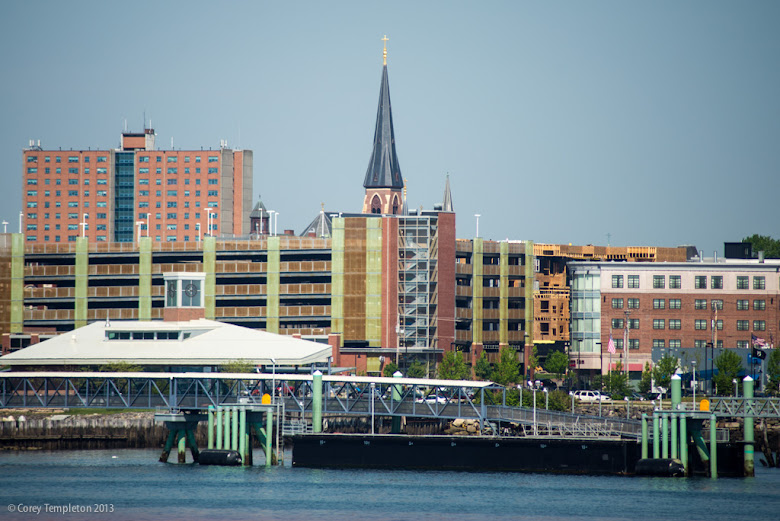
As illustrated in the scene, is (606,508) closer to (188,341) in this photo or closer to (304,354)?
(304,354)

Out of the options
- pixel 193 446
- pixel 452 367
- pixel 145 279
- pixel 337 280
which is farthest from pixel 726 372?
pixel 145 279

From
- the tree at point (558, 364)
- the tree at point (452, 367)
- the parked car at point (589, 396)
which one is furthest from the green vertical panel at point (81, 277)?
the parked car at point (589, 396)

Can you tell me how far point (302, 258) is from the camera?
599 feet

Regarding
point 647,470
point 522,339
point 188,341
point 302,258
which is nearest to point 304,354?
point 188,341

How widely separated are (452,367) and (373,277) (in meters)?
17.2

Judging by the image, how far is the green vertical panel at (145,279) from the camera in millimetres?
184875

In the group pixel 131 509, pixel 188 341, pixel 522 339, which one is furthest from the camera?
pixel 522 339

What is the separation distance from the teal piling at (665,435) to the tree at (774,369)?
52004mm

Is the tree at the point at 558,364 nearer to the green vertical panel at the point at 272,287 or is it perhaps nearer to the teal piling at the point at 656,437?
the green vertical panel at the point at 272,287

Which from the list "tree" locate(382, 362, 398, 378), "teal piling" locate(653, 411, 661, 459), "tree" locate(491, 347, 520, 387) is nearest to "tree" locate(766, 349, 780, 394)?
"tree" locate(491, 347, 520, 387)

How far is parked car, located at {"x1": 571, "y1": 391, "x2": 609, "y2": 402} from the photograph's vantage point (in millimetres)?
148000

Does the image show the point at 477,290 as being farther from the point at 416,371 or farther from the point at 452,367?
the point at 416,371

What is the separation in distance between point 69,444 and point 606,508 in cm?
5759

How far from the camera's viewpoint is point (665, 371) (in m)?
149
